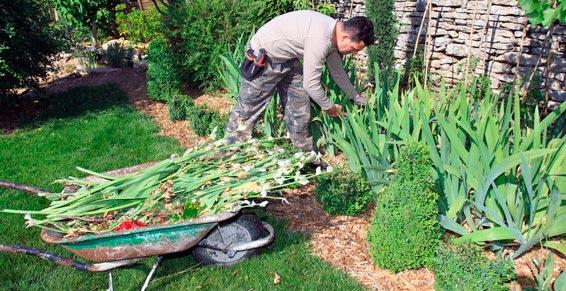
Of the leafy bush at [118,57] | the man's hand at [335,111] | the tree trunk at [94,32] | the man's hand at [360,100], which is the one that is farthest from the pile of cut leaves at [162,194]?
the tree trunk at [94,32]

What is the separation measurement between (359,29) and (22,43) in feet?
16.6

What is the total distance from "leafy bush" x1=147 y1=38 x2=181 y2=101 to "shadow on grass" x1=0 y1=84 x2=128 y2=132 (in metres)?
0.56

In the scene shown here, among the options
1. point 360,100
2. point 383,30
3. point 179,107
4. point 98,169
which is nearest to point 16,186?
point 98,169

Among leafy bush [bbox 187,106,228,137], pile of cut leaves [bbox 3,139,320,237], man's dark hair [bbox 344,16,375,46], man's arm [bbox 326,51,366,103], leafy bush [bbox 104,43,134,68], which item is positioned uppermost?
man's dark hair [bbox 344,16,375,46]

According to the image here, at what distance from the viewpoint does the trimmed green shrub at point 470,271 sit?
2.63m

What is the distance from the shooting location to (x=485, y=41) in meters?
6.19

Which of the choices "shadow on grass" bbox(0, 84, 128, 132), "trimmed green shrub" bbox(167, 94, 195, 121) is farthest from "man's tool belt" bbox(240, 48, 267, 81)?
"shadow on grass" bbox(0, 84, 128, 132)

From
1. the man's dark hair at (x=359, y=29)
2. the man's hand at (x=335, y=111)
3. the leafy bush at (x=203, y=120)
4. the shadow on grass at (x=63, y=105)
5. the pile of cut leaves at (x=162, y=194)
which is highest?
the man's dark hair at (x=359, y=29)

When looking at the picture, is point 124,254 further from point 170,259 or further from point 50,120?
point 50,120

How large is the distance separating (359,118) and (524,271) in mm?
1450

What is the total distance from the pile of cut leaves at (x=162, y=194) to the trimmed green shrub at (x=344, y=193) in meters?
0.66

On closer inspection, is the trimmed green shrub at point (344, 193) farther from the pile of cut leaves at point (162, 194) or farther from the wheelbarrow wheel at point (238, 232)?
the wheelbarrow wheel at point (238, 232)

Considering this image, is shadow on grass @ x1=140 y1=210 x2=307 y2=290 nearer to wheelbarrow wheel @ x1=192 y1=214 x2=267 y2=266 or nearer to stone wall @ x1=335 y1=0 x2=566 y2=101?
wheelbarrow wheel @ x1=192 y1=214 x2=267 y2=266

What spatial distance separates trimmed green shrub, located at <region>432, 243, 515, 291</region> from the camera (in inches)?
104
